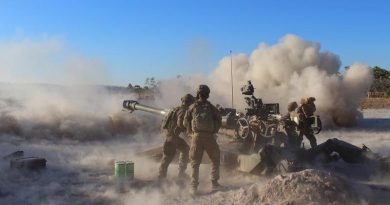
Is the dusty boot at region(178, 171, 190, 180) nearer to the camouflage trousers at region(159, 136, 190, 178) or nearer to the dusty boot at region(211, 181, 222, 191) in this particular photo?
the camouflage trousers at region(159, 136, 190, 178)

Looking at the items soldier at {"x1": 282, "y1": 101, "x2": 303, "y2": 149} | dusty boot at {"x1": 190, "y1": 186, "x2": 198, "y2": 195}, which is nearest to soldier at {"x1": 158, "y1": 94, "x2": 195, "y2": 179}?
dusty boot at {"x1": 190, "y1": 186, "x2": 198, "y2": 195}

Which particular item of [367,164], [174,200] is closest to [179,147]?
[174,200]

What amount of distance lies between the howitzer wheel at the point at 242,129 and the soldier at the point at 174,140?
40.6 inches

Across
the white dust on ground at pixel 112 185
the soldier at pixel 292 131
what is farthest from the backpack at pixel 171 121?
the soldier at pixel 292 131

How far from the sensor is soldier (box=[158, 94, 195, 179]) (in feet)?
30.1

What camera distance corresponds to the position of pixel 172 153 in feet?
31.1

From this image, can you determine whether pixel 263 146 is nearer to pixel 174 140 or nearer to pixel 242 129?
pixel 242 129

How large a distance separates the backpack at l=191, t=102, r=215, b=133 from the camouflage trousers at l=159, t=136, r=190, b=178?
4.29 ft

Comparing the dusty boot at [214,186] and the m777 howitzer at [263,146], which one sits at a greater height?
the m777 howitzer at [263,146]

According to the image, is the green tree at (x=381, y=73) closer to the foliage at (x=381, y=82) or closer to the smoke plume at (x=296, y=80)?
the foliage at (x=381, y=82)

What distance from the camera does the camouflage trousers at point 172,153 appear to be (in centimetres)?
938

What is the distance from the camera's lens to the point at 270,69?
24422mm

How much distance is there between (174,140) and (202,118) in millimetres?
1476

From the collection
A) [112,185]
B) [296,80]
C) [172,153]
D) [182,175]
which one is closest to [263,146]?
[182,175]
